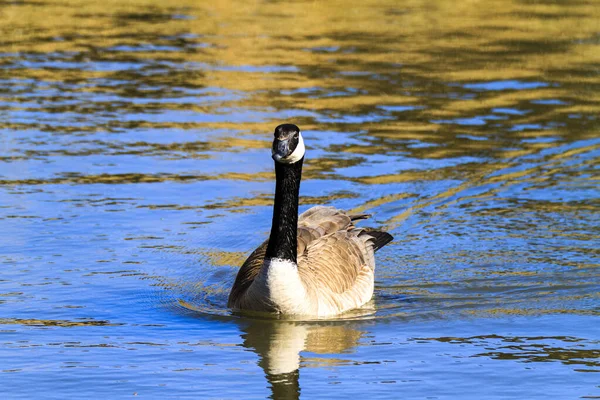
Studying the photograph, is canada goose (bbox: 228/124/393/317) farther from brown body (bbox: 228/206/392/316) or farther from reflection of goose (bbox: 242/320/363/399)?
reflection of goose (bbox: 242/320/363/399)

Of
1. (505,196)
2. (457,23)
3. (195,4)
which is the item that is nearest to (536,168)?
(505,196)

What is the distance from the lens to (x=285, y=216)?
35.8 ft

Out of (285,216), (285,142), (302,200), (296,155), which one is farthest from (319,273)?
(302,200)

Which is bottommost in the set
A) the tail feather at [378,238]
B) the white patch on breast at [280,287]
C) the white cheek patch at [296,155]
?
the white patch on breast at [280,287]

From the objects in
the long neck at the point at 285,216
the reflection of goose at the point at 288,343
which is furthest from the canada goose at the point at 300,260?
the reflection of goose at the point at 288,343

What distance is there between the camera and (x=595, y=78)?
24.3m

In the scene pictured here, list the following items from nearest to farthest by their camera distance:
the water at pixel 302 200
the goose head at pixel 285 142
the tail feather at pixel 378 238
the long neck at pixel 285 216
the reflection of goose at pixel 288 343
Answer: the reflection of goose at pixel 288 343, the water at pixel 302 200, the goose head at pixel 285 142, the long neck at pixel 285 216, the tail feather at pixel 378 238

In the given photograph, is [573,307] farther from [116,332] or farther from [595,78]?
[595,78]

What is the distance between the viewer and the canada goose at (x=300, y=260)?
10.6m

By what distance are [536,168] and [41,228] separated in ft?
24.3

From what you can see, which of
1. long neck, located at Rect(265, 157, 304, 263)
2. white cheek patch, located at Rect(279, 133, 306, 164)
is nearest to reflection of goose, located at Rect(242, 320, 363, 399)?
long neck, located at Rect(265, 157, 304, 263)

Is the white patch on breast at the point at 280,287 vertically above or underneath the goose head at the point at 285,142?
underneath

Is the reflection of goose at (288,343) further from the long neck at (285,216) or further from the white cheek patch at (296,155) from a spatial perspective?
the white cheek patch at (296,155)

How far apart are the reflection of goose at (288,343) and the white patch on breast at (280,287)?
0.61ft
